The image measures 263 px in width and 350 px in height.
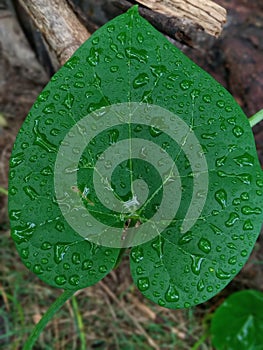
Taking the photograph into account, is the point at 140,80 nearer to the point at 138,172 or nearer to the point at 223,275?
the point at 138,172

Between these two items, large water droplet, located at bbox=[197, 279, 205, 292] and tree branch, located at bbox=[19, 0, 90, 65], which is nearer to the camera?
Result: large water droplet, located at bbox=[197, 279, 205, 292]

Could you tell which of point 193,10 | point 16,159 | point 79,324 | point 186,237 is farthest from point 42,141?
point 79,324

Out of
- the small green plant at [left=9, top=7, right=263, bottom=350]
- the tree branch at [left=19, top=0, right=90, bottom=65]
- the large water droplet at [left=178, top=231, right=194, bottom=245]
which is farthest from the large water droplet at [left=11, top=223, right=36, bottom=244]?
the tree branch at [left=19, top=0, right=90, bottom=65]

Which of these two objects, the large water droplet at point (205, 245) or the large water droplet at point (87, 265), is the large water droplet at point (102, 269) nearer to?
the large water droplet at point (87, 265)

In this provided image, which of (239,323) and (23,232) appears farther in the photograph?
(239,323)

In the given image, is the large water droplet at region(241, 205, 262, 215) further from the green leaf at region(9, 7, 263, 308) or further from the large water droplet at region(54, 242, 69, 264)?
the large water droplet at region(54, 242, 69, 264)

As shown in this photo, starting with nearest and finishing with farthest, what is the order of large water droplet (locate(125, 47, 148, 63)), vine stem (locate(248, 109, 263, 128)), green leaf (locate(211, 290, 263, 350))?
1. large water droplet (locate(125, 47, 148, 63))
2. vine stem (locate(248, 109, 263, 128))
3. green leaf (locate(211, 290, 263, 350))
